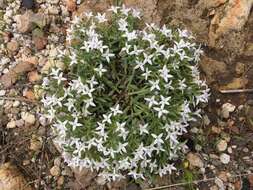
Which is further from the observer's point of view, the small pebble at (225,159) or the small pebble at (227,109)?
the small pebble at (227,109)

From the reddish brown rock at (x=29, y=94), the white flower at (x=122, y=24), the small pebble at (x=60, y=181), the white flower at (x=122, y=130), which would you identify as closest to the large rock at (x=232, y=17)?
the white flower at (x=122, y=24)

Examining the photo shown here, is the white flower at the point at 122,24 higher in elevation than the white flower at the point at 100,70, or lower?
higher

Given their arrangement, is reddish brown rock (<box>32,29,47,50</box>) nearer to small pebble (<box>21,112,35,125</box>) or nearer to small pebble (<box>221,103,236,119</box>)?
small pebble (<box>21,112,35,125</box>)

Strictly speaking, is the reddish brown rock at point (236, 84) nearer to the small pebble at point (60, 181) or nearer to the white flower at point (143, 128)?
→ the white flower at point (143, 128)

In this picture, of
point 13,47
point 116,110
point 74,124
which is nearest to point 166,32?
point 116,110

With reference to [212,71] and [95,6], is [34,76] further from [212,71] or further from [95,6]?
[212,71]

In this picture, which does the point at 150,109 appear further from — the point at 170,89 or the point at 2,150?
the point at 2,150

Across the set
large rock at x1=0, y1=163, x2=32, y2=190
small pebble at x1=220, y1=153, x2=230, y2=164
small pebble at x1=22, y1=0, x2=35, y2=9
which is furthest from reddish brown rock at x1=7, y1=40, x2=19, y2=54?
small pebble at x1=220, y1=153, x2=230, y2=164
